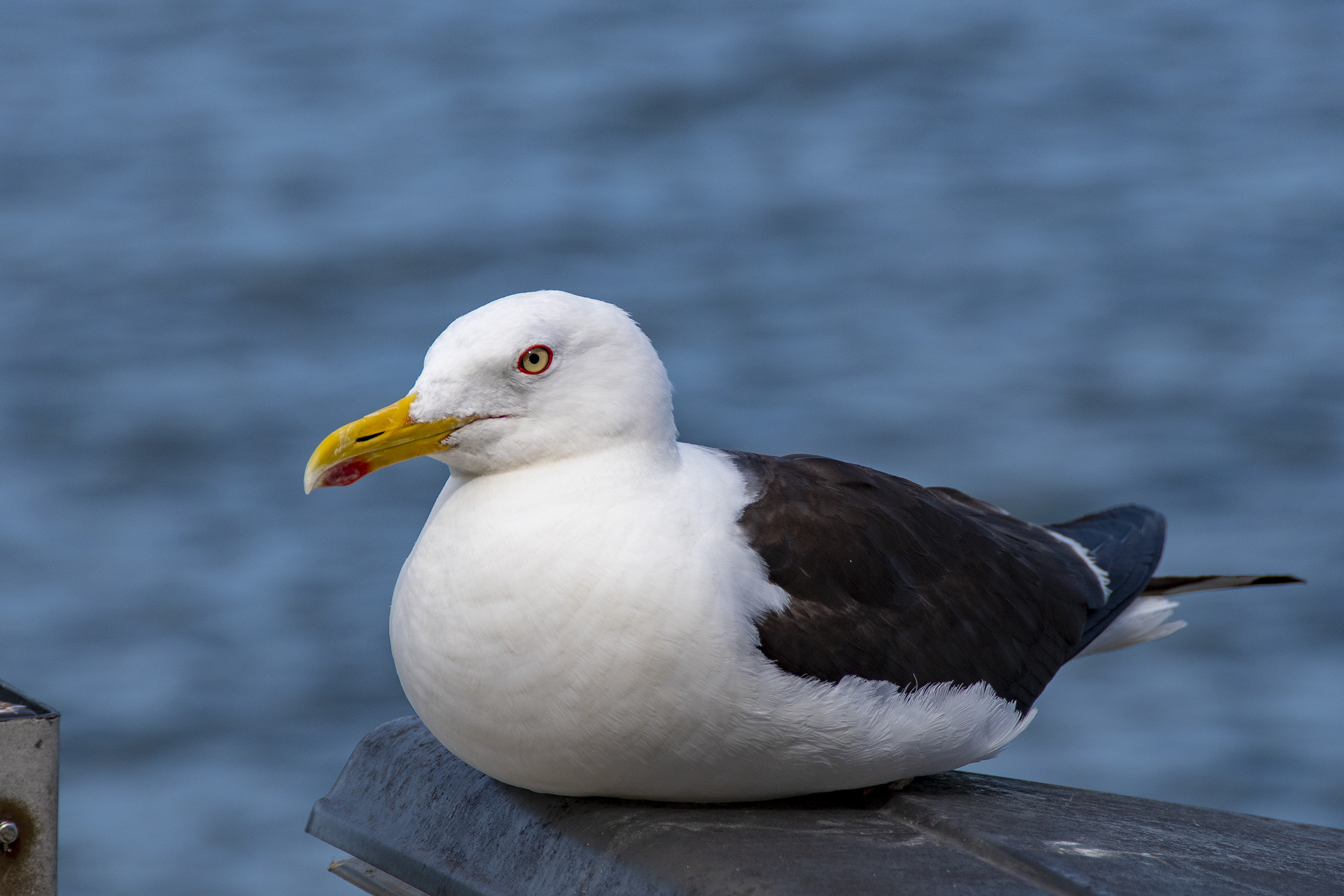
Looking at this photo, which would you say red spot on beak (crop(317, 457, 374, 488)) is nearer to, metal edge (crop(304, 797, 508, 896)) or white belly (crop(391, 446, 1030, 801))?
white belly (crop(391, 446, 1030, 801))

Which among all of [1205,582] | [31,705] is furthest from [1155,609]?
[31,705]

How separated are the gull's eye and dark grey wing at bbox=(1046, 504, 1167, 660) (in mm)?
1840

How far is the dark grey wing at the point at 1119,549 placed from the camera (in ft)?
15.9

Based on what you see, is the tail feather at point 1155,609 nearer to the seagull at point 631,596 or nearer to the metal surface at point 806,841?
the metal surface at point 806,841

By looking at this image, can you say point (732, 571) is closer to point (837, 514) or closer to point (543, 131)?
point (837, 514)

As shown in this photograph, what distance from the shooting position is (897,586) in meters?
3.99

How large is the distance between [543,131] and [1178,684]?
34.7 feet

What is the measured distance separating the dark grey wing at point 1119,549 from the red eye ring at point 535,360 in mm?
1838

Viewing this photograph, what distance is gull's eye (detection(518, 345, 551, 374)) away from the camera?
Answer: 3.62 m

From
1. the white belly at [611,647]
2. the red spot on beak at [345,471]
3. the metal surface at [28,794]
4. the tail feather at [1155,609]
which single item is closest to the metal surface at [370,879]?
the white belly at [611,647]

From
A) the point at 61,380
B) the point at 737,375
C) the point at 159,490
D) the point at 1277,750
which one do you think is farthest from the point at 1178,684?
the point at 61,380

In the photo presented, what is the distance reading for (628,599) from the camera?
342cm

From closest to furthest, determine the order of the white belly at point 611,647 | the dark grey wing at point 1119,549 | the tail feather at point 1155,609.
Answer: the white belly at point 611,647 < the dark grey wing at point 1119,549 < the tail feather at point 1155,609

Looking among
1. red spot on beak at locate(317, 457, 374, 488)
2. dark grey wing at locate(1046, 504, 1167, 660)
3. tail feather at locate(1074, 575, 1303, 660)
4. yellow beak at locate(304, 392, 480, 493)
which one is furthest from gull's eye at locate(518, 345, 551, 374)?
tail feather at locate(1074, 575, 1303, 660)
